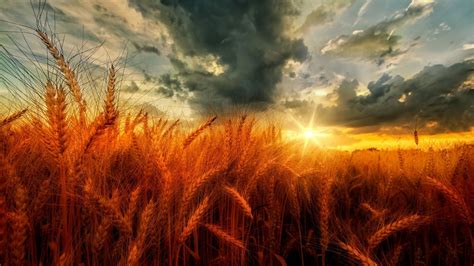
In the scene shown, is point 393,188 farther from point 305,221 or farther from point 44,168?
point 44,168

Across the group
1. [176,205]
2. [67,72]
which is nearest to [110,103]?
[67,72]

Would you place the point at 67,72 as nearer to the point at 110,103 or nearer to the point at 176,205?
the point at 110,103

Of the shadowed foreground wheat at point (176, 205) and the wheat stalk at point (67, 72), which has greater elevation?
the wheat stalk at point (67, 72)

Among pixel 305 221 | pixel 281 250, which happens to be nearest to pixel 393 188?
pixel 305 221

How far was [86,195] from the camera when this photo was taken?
1.48 m

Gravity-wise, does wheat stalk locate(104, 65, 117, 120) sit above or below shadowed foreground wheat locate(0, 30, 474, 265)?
above

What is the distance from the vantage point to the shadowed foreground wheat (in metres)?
1.41

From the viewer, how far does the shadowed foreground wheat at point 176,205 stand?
141 cm

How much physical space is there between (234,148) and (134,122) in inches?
50.7

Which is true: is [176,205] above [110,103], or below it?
below

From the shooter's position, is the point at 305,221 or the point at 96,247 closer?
the point at 96,247

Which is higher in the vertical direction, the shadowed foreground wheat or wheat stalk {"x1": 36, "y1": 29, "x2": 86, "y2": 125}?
wheat stalk {"x1": 36, "y1": 29, "x2": 86, "y2": 125}

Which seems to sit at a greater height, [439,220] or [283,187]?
[283,187]

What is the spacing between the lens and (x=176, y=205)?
2.02 meters
